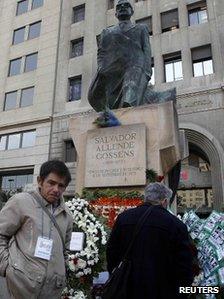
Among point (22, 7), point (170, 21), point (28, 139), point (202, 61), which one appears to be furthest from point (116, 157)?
point (22, 7)

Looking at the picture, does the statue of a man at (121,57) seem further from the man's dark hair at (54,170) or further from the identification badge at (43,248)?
the identification badge at (43,248)

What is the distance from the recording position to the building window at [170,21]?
21000mm

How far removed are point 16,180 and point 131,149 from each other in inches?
792

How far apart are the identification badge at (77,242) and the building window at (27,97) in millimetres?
21826

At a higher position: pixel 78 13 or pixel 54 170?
pixel 78 13

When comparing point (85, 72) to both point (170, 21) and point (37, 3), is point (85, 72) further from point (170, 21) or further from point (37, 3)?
point (37, 3)

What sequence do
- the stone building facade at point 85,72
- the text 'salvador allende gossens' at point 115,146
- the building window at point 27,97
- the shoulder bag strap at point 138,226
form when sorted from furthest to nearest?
the building window at point 27,97, the stone building facade at point 85,72, the text 'salvador allende gossens' at point 115,146, the shoulder bag strap at point 138,226

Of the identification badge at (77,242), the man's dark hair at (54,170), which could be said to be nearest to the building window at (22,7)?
the identification badge at (77,242)

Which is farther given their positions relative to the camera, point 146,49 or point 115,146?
point 146,49

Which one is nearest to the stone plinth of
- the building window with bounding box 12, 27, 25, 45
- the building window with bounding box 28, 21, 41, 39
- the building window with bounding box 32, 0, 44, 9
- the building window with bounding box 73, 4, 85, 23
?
the building window with bounding box 73, 4, 85, 23

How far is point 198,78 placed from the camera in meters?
18.9

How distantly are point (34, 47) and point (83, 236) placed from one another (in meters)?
24.6

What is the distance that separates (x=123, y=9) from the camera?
5.98 meters

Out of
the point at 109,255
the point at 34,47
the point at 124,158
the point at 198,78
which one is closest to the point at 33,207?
the point at 109,255
